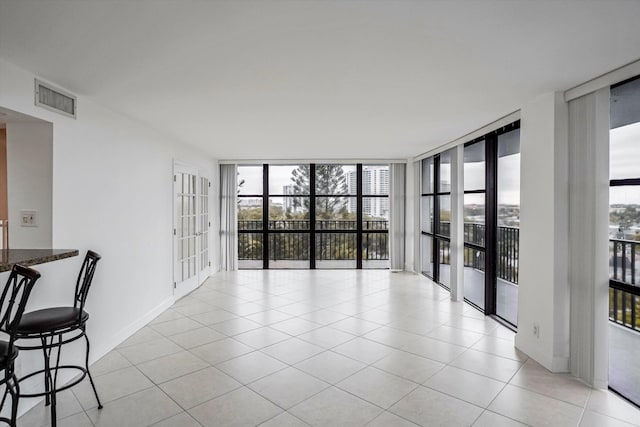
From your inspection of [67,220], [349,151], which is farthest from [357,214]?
[67,220]

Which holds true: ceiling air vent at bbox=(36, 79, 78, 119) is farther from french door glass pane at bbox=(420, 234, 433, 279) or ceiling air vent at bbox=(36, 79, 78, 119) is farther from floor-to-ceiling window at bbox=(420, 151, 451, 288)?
french door glass pane at bbox=(420, 234, 433, 279)

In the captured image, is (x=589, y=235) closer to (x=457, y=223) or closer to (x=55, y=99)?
(x=457, y=223)

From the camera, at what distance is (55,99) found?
9.25 ft

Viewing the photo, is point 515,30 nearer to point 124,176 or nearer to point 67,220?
point 67,220

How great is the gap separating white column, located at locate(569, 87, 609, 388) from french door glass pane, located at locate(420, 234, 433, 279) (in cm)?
379

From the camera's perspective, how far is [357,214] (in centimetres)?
785

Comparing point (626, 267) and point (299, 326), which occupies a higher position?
point (626, 267)

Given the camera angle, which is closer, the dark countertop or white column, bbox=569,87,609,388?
the dark countertop

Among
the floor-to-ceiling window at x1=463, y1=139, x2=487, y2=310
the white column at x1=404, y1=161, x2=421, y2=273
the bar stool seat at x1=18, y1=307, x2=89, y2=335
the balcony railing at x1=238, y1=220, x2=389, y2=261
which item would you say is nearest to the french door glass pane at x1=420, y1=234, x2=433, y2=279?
the white column at x1=404, y1=161, x2=421, y2=273

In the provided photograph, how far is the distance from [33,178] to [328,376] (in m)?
2.84

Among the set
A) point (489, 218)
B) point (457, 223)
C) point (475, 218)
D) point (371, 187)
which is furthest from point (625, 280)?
point (371, 187)

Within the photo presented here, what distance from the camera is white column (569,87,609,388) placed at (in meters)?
2.76

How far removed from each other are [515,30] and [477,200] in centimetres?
321

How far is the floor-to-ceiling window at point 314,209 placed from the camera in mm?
7816
